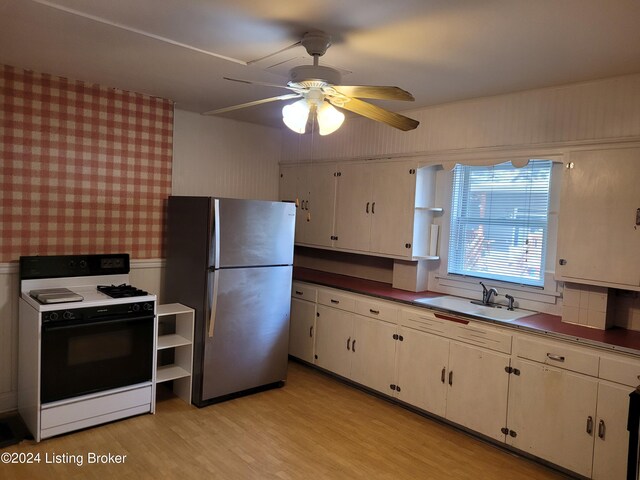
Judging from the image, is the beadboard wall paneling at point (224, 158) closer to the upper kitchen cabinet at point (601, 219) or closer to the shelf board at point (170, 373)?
the shelf board at point (170, 373)

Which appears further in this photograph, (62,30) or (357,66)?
(357,66)

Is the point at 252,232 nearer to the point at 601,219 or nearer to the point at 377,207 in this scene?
the point at 377,207

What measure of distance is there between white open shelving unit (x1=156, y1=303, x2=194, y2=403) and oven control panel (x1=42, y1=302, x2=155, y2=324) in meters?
0.15

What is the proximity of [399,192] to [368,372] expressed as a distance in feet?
5.03

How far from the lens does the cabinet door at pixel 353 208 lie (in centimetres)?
422

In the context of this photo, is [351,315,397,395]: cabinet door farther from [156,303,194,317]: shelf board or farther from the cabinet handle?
[156,303,194,317]: shelf board

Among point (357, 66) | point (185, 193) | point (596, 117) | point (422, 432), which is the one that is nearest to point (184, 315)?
point (185, 193)

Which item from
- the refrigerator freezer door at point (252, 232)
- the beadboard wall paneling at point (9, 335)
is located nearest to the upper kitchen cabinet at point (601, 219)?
the refrigerator freezer door at point (252, 232)

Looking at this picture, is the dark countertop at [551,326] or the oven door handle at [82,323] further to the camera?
the oven door handle at [82,323]

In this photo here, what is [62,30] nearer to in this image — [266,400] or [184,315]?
[184,315]

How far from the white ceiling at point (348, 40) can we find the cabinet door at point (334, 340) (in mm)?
1972

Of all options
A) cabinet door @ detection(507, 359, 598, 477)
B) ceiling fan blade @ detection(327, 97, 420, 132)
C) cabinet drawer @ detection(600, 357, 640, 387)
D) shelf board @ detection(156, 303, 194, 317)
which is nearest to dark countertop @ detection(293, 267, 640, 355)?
cabinet drawer @ detection(600, 357, 640, 387)

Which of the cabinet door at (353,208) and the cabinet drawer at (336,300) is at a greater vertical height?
the cabinet door at (353,208)

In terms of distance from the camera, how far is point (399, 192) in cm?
396
